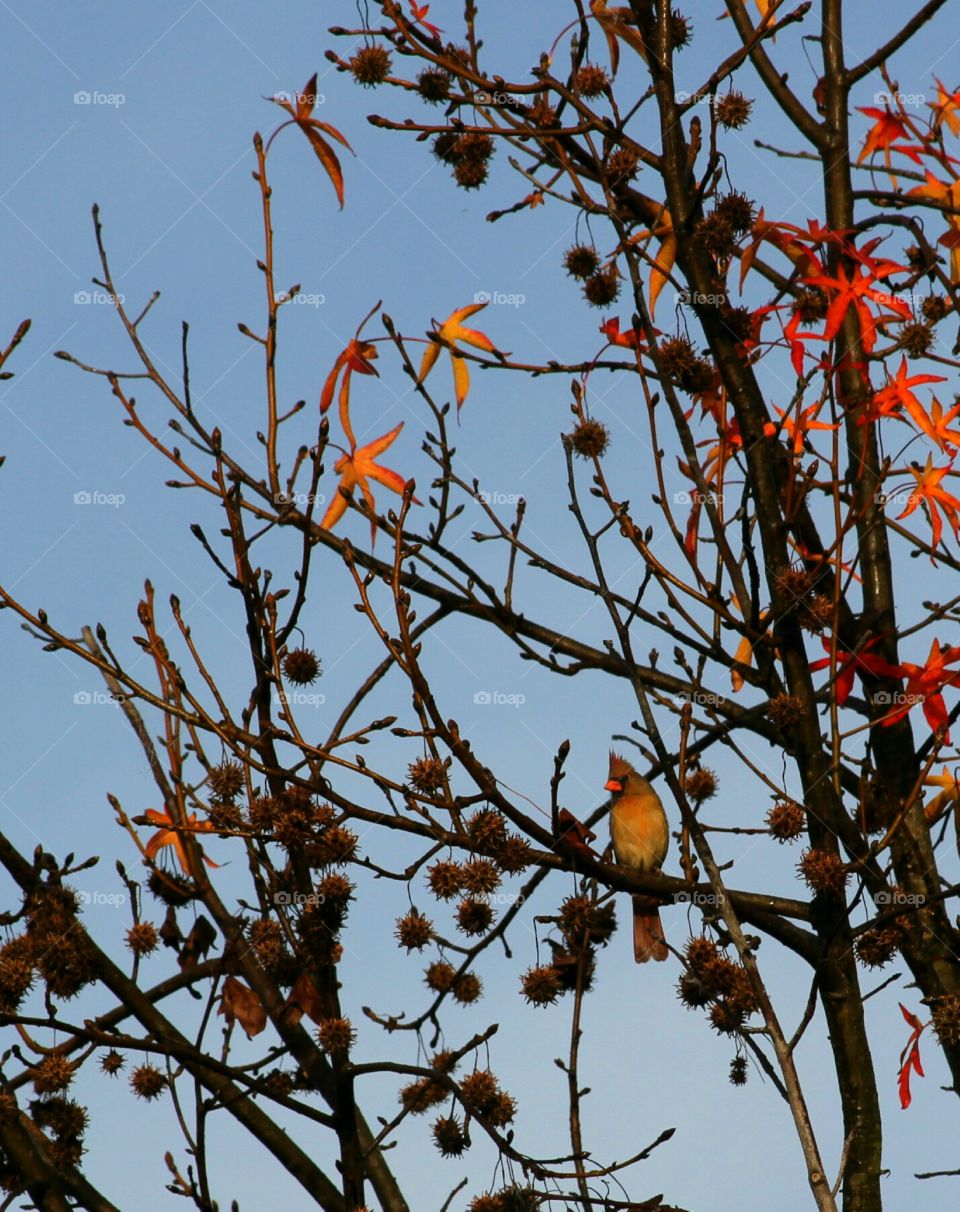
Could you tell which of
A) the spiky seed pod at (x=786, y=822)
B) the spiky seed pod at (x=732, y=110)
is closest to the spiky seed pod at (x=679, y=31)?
the spiky seed pod at (x=732, y=110)

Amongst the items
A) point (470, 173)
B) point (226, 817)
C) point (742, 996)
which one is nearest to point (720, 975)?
point (742, 996)

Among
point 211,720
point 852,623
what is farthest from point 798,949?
point 211,720

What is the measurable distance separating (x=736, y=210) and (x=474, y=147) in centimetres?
98

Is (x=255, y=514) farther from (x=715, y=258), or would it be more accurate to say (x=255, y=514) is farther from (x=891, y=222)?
(x=891, y=222)

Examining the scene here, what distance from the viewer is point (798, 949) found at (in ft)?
14.7

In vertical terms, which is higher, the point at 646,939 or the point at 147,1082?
the point at 646,939

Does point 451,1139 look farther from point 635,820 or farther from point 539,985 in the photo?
point 635,820

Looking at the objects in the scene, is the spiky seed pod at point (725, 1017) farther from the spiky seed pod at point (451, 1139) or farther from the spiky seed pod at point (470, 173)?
the spiky seed pod at point (470, 173)

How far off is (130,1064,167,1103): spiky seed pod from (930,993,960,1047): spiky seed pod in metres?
2.48

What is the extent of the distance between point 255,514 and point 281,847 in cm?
128

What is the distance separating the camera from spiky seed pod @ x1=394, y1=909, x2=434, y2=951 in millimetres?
4215

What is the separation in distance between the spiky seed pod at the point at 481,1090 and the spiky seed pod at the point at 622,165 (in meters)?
3.17

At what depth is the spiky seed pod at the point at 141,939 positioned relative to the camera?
4.64m

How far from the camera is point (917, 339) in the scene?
591 cm
